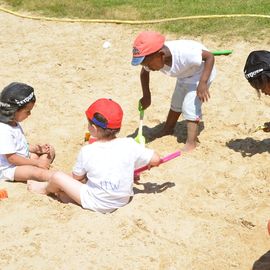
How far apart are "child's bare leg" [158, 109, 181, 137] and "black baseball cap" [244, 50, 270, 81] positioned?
90cm

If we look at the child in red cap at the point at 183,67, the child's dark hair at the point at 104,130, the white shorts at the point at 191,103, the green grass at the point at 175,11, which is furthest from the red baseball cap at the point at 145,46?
the green grass at the point at 175,11

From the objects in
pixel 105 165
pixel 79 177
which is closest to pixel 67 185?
pixel 79 177

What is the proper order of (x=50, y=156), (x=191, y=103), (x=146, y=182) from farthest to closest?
(x=191, y=103), (x=50, y=156), (x=146, y=182)

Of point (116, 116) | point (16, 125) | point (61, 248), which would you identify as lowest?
point (61, 248)

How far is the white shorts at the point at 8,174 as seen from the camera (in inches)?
149

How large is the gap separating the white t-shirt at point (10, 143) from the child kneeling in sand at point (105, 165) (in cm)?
48

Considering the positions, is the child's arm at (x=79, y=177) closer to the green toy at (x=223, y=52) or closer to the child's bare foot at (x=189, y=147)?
the child's bare foot at (x=189, y=147)

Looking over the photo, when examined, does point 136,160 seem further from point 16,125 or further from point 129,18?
point 129,18

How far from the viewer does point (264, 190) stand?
372cm

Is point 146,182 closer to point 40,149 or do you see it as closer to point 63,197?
point 63,197

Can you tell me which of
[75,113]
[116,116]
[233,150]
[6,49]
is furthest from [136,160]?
[6,49]

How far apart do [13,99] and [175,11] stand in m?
3.93

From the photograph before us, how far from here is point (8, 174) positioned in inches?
149

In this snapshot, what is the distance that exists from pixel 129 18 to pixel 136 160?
162 inches
